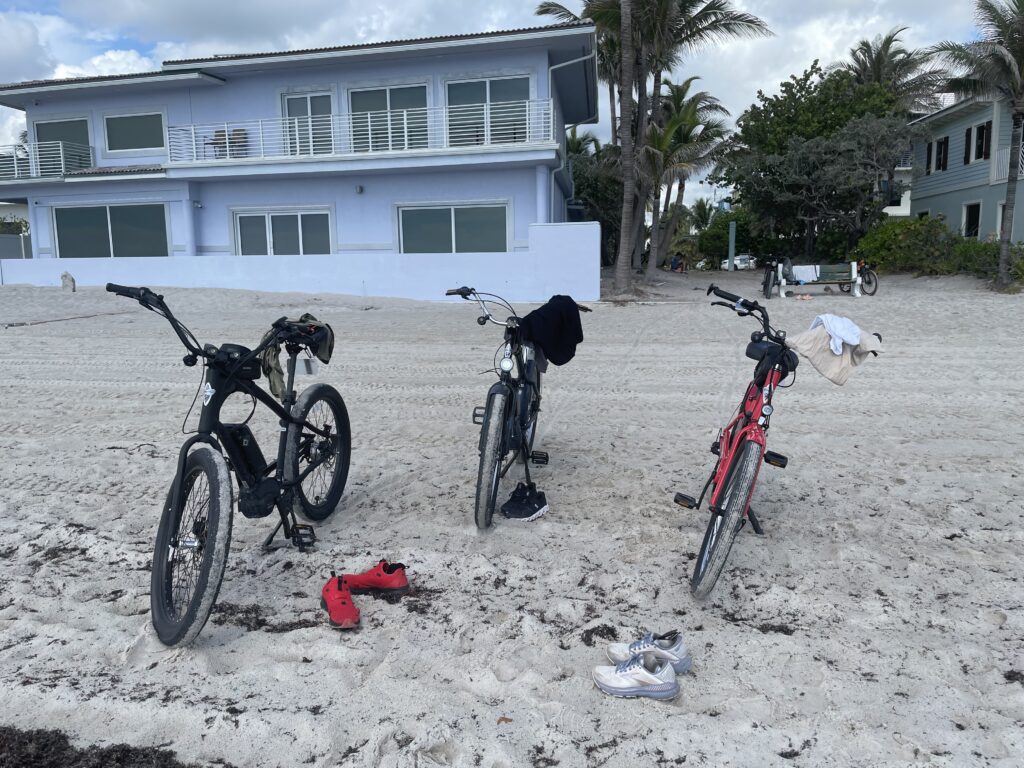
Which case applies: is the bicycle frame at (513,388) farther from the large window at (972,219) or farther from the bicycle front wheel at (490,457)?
the large window at (972,219)

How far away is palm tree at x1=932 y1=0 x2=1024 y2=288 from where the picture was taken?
16.6 meters

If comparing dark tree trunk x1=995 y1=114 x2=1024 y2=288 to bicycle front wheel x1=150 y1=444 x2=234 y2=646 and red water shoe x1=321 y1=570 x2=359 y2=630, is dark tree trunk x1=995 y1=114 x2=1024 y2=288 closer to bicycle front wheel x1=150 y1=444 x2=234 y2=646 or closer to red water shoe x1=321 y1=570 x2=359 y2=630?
red water shoe x1=321 y1=570 x2=359 y2=630

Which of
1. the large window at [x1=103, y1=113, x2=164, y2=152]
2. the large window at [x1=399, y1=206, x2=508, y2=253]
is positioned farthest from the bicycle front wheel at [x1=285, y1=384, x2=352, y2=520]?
the large window at [x1=103, y1=113, x2=164, y2=152]

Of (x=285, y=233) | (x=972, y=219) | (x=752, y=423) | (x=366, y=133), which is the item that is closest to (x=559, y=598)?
(x=752, y=423)

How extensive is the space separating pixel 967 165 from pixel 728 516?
2823 centimetres

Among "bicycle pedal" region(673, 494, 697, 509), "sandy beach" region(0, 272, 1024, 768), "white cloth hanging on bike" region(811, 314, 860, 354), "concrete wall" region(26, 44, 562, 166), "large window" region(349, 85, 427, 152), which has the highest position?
"concrete wall" region(26, 44, 562, 166)

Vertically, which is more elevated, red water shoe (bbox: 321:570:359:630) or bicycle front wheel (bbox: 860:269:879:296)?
bicycle front wheel (bbox: 860:269:879:296)

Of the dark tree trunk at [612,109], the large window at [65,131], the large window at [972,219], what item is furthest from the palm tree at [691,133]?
the large window at [65,131]

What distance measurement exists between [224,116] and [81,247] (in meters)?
5.91

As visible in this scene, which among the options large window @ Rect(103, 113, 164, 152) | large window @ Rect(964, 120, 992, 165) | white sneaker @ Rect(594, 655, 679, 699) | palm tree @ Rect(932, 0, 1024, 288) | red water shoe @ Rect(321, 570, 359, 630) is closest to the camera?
white sneaker @ Rect(594, 655, 679, 699)

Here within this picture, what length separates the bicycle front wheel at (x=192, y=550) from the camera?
2770 mm

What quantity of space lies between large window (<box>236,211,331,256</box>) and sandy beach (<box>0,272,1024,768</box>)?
14263mm

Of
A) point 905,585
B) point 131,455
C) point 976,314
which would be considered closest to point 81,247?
point 131,455

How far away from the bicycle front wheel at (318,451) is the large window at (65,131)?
2247 cm
